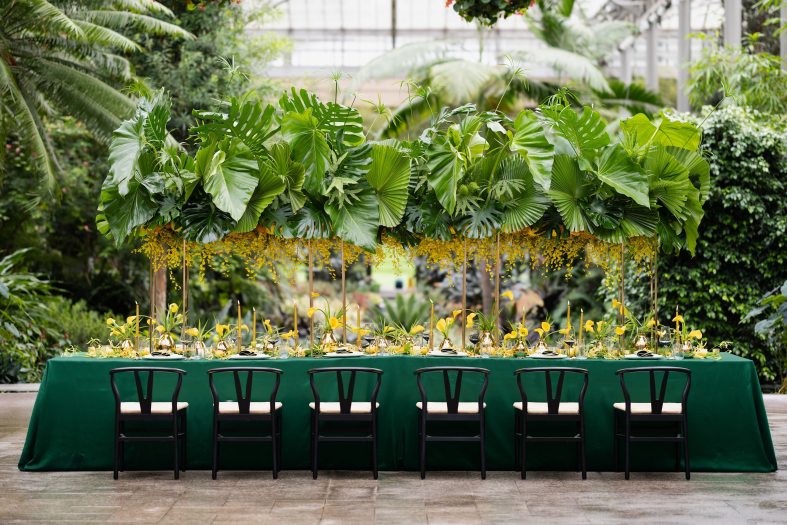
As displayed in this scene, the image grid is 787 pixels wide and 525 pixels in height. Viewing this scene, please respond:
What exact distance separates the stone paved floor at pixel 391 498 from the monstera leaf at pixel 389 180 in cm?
186

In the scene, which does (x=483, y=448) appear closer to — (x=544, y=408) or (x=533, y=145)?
(x=544, y=408)

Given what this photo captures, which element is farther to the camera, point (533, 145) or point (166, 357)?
point (533, 145)

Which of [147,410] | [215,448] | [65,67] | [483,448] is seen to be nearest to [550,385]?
[483,448]

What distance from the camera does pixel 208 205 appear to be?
678 cm

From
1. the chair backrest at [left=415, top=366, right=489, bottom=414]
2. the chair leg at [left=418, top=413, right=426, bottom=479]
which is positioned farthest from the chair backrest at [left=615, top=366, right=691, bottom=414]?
the chair leg at [left=418, top=413, right=426, bottom=479]

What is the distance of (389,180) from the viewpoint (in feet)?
22.7

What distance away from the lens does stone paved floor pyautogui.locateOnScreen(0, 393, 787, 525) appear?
531 centimetres

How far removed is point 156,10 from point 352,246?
19.6 ft

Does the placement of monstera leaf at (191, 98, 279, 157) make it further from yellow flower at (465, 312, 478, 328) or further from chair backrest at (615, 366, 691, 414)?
chair backrest at (615, 366, 691, 414)

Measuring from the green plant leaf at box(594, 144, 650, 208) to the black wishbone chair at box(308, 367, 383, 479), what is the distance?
2149mm

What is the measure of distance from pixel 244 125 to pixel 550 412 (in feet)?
9.66

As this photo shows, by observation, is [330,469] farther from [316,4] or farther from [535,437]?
[316,4]

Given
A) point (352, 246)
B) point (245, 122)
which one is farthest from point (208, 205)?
point (352, 246)

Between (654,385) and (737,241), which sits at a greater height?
(737,241)
